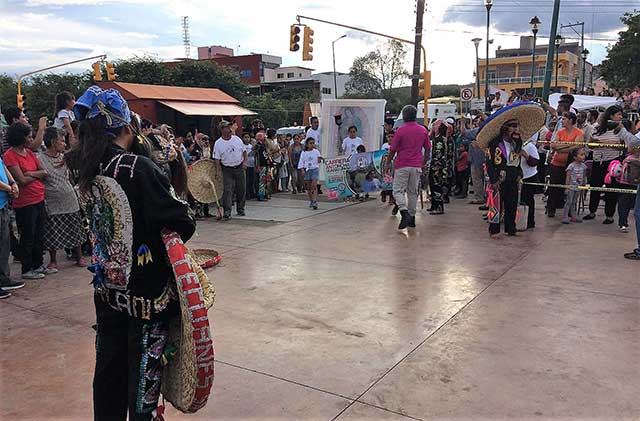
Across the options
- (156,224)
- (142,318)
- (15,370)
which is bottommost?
(15,370)

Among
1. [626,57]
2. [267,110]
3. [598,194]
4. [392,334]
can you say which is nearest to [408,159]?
[598,194]

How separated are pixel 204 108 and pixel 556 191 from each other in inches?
1023

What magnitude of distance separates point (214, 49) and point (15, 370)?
8889 cm

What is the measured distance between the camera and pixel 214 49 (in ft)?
284

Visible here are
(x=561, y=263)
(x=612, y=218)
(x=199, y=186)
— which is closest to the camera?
(x=561, y=263)

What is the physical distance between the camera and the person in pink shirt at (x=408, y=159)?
8.34 m

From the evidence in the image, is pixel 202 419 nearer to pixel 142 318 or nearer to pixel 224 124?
pixel 142 318

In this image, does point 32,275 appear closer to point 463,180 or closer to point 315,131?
point 315,131

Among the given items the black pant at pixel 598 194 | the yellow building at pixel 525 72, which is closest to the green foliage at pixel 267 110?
the yellow building at pixel 525 72

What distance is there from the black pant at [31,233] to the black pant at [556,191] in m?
7.85

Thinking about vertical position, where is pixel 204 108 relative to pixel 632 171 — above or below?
above

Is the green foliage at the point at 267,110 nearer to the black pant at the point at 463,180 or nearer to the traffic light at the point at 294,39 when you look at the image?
the traffic light at the point at 294,39

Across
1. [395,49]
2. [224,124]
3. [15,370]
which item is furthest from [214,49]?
[15,370]

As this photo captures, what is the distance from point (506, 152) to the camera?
24.0ft
